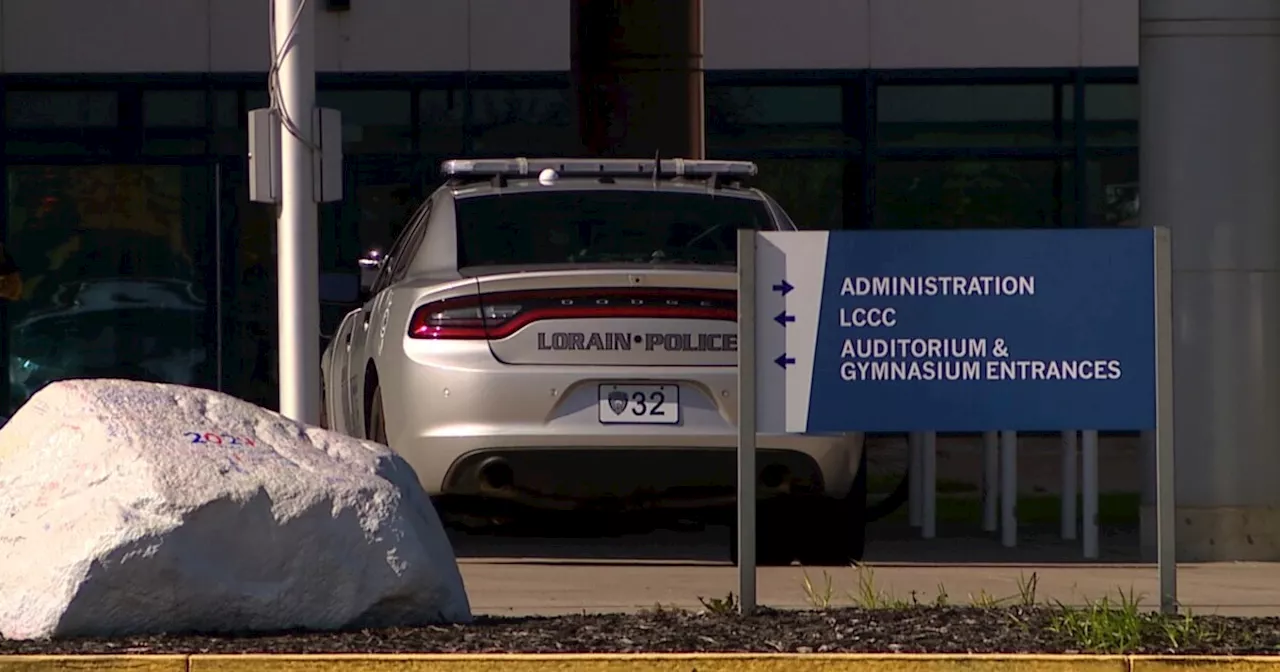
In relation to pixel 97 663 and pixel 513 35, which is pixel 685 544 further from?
pixel 513 35

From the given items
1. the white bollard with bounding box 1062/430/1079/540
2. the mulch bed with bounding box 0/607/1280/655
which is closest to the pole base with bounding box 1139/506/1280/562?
A: the white bollard with bounding box 1062/430/1079/540

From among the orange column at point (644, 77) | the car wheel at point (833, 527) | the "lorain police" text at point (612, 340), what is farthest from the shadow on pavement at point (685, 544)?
the orange column at point (644, 77)

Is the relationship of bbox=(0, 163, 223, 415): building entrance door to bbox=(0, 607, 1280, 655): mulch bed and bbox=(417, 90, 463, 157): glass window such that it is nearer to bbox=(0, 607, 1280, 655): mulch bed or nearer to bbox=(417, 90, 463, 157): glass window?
bbox=(417, 90, 463, 157): glass window

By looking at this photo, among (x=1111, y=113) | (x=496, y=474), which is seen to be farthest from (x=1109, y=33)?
(x=496, y=474)

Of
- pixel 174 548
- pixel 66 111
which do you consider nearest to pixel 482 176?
pixel 174 548

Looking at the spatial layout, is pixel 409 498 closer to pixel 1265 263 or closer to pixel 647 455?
pixel 647 455

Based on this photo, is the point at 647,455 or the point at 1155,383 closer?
the point at 1155,383

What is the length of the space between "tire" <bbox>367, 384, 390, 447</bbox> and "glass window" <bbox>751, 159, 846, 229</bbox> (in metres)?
7.17

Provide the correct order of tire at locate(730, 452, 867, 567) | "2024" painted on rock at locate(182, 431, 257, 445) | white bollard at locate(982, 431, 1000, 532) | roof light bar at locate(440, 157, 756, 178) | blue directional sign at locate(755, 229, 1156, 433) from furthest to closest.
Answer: white bollard at locate(982, 431, 1000, 532)
roof light bar at locate(440, 157, 756, 178)
tire at locate(730, 452, 867, 567)
blue directional sign at locate(755, 229, 1156, 433)
"2024" painted on rock at locate(182, 431, 257, 445)

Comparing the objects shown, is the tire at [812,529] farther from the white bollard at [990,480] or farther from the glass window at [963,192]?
the glass window at [963,192]

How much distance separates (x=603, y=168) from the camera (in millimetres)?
9594

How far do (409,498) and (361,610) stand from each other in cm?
44

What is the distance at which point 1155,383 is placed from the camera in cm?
741

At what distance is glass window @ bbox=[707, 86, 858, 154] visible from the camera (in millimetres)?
16031
